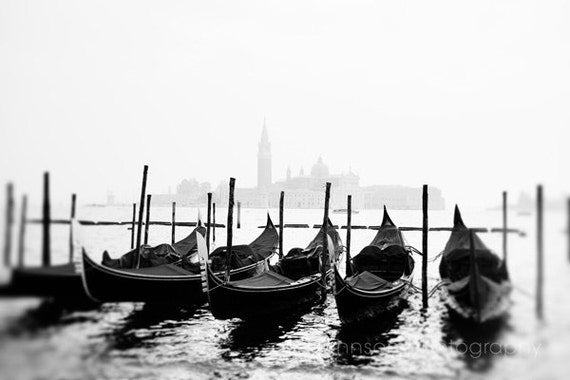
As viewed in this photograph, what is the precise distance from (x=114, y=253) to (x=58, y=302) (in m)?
5.82

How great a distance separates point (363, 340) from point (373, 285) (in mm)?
1120

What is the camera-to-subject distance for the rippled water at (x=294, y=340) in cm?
157

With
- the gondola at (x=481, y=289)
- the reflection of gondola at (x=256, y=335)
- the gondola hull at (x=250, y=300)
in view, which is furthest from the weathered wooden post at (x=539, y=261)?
the gondola hull at (x=250, y=300)

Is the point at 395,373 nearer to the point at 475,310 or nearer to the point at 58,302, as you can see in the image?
the point at 475,310

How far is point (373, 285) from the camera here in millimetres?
5945

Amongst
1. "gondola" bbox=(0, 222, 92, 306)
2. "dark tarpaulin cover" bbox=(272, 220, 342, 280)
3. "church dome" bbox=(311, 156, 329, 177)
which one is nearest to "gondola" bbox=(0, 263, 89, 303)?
"gondola" bbox=(0, 222, 92, 306)

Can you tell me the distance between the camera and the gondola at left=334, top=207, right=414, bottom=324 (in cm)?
533

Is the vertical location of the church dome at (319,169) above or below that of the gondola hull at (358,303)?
above

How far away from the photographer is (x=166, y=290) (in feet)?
17.3

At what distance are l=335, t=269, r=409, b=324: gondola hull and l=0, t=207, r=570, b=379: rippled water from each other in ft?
0.47

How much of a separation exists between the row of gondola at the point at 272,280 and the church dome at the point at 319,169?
7486cm

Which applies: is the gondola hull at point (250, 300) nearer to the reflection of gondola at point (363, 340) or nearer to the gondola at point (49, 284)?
the reflection of gondola at point (363, 340)

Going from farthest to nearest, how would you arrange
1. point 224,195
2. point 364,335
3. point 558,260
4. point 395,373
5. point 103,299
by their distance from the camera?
point 224,195 < point 364,335 < point 395,373 < point 558,260 < point 103,299

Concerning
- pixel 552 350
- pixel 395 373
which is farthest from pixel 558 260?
pixel 395 373
